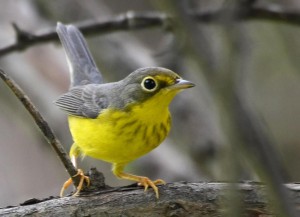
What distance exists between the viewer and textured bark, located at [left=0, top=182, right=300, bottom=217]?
381cm

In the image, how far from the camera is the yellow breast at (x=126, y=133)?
479 cm

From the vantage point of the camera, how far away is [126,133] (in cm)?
486

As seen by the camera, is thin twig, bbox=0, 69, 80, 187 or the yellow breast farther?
the yellow breast

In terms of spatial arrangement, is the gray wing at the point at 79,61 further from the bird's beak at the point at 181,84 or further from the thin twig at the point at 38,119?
the thin twig at the point at 38,119

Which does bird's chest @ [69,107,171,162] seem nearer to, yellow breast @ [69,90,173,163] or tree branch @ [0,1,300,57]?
yellow breast @ [69,90,173,163]

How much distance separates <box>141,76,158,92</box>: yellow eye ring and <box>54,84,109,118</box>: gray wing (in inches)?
19.3

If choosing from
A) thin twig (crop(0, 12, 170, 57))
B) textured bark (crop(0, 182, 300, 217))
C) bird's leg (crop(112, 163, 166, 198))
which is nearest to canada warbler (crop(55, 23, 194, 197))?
bird's leg (crop(112, 163, 166, 198))

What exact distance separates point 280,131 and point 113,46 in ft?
12.1

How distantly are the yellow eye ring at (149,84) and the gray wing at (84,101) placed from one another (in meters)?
0.49

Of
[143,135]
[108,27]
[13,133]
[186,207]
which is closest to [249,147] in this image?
[186,207]

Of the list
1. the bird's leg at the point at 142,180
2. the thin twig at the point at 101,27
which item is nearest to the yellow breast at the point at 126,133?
the bird's leg at the point at 142,180

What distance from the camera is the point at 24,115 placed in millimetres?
7543

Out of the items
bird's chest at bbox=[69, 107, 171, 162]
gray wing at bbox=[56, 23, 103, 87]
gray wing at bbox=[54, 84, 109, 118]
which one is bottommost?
bird's chest at bbox=[69, 107, 171, 162]

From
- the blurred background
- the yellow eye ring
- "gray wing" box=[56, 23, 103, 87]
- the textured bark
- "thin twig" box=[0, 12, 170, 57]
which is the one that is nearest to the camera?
the textured bark
